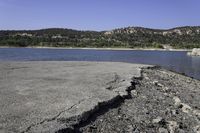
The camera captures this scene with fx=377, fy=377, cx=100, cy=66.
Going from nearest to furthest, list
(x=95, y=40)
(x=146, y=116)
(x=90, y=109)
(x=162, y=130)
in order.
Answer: (x=162, y=130), (x=90, y=109), (x=146, y=116), (x=95, y=40)

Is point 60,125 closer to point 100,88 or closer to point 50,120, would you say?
point 50,120

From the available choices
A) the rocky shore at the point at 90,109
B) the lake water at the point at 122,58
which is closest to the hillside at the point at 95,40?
the lake water at the point at 122,58

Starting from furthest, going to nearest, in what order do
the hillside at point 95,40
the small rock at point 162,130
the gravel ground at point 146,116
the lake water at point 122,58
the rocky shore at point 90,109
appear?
1. the hillside at point 95,40
2. the lake water at point 122,58
3. the small rock at point 162,130
4. the gravel ground at point 146,116
5. the rocky shore at point 90,109

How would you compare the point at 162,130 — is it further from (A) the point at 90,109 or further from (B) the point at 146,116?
(A) the point at 90,109

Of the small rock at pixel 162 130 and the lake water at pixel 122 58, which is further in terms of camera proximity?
the lake water at pixel 122 58

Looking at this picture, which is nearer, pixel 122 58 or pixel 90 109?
pixel 90 109

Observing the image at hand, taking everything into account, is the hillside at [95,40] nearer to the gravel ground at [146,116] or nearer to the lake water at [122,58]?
the lake water at [122,58]

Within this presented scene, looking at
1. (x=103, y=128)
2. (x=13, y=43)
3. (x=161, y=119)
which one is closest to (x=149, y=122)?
(x=161, y=119)

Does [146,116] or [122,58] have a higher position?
[146,116]

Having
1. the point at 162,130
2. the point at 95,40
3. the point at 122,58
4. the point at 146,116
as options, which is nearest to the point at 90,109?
the point at 146,116

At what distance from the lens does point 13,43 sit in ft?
475

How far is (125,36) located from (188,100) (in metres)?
181

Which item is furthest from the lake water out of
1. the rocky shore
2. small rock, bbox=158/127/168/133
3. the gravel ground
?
small rock, bbox=158/127/168/133

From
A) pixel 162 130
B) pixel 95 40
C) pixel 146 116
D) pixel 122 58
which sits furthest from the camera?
pixel 95 40
